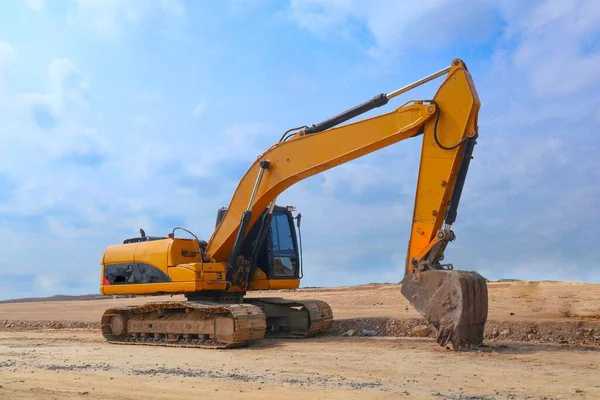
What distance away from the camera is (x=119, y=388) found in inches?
328

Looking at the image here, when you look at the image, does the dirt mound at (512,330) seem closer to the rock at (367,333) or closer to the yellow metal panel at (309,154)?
the rock at (367,333)

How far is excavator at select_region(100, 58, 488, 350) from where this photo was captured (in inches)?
430

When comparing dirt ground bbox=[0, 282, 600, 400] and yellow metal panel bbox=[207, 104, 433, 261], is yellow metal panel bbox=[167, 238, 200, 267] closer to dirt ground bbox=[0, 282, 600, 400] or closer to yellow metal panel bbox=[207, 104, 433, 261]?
yellow metal panel bbox=[207, 104, 433, 261]

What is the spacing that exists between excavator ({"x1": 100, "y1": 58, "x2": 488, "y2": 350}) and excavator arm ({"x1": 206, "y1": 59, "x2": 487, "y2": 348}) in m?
0.02

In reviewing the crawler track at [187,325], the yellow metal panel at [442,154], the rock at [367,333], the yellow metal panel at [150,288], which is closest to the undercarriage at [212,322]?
the crawler track at [187,325]

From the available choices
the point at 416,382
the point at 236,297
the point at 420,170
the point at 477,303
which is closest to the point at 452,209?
the point at 420,170

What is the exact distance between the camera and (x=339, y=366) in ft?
32.3

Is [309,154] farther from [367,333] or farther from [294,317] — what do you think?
A: [367,333]

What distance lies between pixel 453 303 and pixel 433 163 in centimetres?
249

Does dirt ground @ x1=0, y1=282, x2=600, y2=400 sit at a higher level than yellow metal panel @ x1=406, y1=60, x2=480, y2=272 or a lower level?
lower

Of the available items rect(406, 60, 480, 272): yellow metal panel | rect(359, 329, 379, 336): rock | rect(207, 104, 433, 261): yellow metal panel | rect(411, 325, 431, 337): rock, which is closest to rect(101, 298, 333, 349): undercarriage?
rect(359, 329, 379, 336): rock

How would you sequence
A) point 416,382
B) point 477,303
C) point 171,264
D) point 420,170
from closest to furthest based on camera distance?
point 416,382 → point 477,303 → point 420,170 → point 171,264

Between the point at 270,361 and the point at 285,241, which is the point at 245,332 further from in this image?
the point at 285,241

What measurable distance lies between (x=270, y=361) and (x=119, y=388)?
3.05 meters
